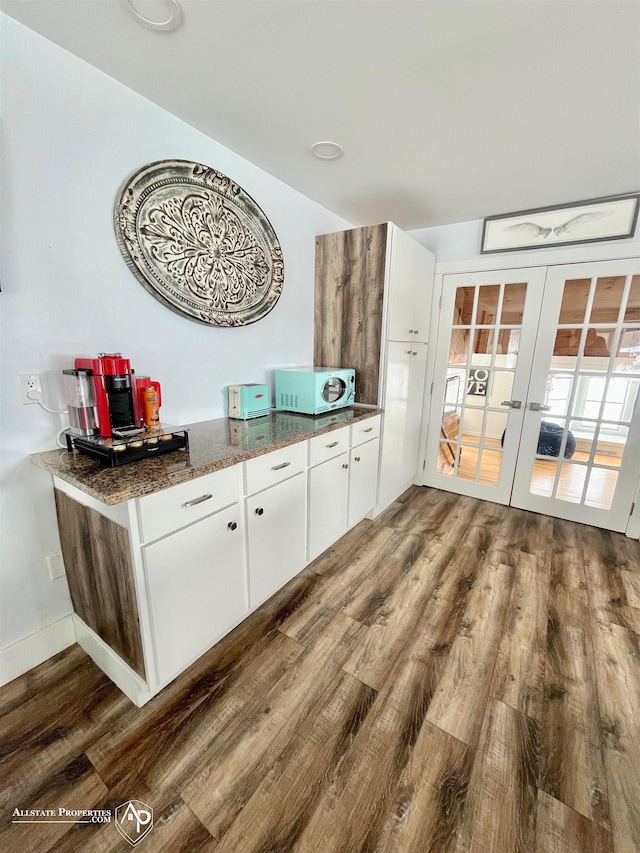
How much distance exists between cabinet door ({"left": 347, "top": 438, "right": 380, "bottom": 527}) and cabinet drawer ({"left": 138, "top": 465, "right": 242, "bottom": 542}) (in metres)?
1.05

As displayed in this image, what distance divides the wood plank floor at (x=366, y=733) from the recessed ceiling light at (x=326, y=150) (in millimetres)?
2476

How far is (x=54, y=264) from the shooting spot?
1346mm

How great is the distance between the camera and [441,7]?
1100 millimetres

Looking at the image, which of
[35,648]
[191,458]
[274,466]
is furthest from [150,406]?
[35,648]

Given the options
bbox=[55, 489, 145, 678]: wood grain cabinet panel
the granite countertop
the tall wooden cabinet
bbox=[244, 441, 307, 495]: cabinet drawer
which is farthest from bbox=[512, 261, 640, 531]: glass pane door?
bbox=[55, 489, 145, 678]: wood grain cabinet panel

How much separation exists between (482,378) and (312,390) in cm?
172

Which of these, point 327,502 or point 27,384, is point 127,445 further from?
point 327,502

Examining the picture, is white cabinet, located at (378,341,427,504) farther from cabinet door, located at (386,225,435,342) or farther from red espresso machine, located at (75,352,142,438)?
red espresso machine, located at (75,352,142,438)

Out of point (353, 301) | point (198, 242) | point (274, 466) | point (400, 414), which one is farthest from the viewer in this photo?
point (400, 414)

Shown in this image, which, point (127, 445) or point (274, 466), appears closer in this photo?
point (127, 445)

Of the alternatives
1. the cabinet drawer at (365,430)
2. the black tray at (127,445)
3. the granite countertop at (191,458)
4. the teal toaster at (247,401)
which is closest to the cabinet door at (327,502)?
the cabinet drawer at (365,430)

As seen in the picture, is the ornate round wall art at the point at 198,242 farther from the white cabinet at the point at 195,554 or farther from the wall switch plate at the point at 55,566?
the wall switch plate at the point at 55,566

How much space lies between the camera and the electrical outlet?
1.30m

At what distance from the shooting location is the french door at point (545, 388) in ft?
8.16
